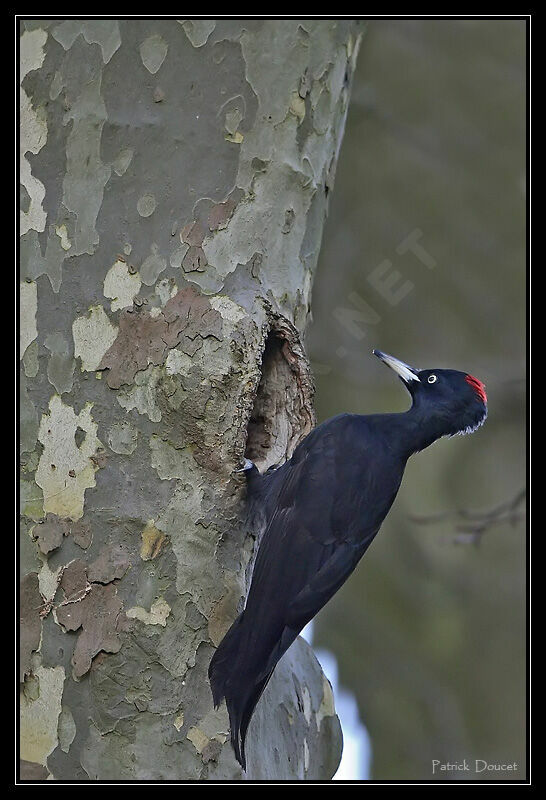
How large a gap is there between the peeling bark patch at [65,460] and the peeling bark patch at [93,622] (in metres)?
0.18

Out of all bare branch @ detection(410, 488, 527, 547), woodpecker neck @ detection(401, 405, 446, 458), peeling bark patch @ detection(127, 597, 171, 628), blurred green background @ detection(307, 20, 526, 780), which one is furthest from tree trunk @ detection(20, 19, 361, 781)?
blurred green background @ detection(307, 20, 526, 780)

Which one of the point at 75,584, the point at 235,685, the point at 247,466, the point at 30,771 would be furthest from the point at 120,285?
the point at 30,771

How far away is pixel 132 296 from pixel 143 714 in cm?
90

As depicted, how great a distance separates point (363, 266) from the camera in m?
4.91

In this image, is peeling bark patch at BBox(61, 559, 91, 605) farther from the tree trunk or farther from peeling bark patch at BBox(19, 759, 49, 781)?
peeling bark patch at BBox(19, 759, 49, 781)

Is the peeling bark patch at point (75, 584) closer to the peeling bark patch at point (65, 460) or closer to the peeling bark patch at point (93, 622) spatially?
the peeling bark patch at point (93, 622)

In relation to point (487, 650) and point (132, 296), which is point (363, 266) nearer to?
point (487, 650)

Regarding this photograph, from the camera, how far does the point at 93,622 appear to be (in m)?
2.05

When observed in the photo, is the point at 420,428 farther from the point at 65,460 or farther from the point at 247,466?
the point at 65,460

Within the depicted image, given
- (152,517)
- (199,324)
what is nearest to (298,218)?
(199,324)

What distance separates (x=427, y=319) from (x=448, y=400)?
2.09 metres

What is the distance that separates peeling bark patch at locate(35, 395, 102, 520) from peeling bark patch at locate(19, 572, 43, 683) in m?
0.16

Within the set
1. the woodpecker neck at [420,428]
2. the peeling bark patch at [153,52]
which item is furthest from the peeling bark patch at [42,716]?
the peeling bark patch at [153,52]

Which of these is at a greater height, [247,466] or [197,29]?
[197,29]
